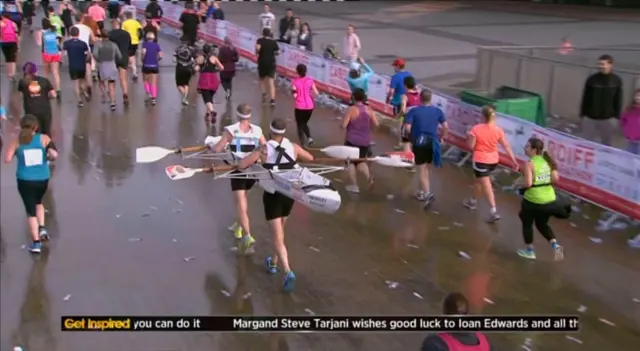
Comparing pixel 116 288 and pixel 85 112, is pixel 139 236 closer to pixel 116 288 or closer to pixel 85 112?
pixel 116 288

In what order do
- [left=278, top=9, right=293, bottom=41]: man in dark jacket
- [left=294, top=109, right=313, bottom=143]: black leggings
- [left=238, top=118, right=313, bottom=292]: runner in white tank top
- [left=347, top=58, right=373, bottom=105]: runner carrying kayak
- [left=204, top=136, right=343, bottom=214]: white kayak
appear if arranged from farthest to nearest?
[left=278, top=9, right=293, bottom=41]: man in dark jacket
[left=347, top=58, right=373, bottom=105]: runner carrying kayak
[left=294, top=109, right=313, bottom=143]: black leggings
[left=238, top=118, right=313, bottom=292]: runner in white tank top
[left=204, top=136, right=343, bottom=214]: white kayak

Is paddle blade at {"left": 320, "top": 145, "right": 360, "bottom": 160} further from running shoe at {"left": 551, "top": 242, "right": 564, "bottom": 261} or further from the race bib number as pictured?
the race bib number

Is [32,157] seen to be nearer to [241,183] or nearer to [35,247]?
[35,247]

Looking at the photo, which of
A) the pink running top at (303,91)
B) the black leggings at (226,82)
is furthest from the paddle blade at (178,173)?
the black leggings at (226,82)

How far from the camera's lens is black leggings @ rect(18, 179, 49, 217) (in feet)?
30.2

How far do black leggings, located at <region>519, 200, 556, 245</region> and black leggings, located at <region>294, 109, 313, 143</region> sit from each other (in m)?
5.67

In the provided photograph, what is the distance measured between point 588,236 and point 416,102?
406 cm

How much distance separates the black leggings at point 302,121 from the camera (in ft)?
46.0

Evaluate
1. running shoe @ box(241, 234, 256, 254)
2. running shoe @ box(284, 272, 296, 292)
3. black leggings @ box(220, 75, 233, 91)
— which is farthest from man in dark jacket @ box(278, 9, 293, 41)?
running shoe @ box(284, 272, 296, 292)

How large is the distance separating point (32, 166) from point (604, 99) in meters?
8.50

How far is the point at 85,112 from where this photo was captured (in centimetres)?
1683

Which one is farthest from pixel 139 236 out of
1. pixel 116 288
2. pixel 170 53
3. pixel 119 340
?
pixel 170 53

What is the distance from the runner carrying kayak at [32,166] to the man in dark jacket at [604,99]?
8204 mm

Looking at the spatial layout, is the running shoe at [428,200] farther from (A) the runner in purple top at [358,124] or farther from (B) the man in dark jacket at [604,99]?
(B) the man in dark jacket at [604,99]
